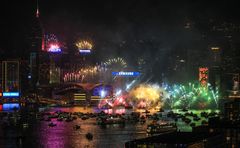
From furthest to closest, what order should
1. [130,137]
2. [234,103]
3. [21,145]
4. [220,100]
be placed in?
[220,100], [234,103], [130,137], [21,145]

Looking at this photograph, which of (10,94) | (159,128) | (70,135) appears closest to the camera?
(70,135)

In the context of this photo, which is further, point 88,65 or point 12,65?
point 88,65

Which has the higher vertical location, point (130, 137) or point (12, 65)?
point (12, 65)

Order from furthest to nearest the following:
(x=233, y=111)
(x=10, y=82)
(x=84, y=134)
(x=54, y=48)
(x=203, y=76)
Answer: (x=54, y=48) < (x=10, y=82) < (x=203, y=76) < (x=233, y=111) < (x=84, y=134)

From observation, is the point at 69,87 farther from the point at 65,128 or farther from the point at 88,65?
the point at 65,128

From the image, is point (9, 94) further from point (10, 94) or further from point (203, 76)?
point (203, 76)

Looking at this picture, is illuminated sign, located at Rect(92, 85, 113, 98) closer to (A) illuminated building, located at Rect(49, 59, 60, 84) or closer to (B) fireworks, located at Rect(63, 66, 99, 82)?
(B) fireworks, located at Rect(63, 66, 99, 82)

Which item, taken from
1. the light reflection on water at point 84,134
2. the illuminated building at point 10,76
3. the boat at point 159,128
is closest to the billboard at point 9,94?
the illuminated building at point 10,76

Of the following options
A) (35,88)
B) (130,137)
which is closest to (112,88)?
(35,88)

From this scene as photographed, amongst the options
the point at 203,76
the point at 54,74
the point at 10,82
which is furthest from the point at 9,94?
the point at 203,76

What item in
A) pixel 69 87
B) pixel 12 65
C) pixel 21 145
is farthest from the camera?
pixel 12 65
